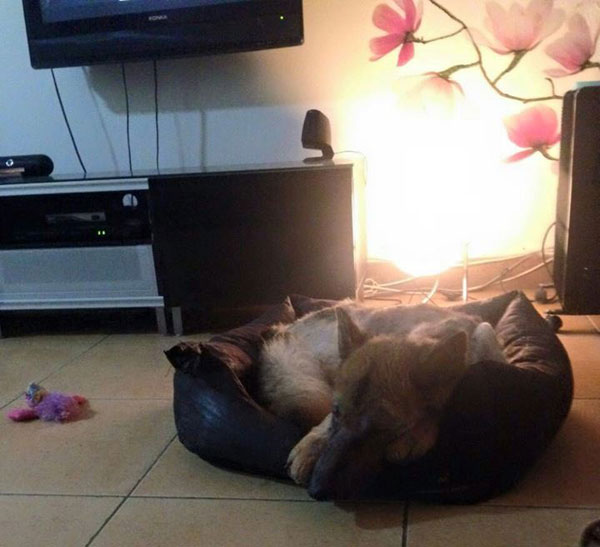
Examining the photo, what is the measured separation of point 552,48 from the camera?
8.20 ft

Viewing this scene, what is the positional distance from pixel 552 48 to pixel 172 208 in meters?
1.53

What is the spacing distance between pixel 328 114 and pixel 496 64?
2.22 ft

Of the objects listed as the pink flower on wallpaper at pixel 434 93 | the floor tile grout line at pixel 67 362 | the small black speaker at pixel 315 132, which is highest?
the pink flower on wallpaper at pixel 434 93

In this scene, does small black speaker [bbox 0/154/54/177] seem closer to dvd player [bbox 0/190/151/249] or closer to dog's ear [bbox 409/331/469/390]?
dvd player [bbox 0/190/151/249]

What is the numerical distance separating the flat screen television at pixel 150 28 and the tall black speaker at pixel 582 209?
1.03 m

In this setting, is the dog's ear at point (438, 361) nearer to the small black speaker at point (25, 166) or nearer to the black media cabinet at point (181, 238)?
the black media cabinet at point (181, 238)

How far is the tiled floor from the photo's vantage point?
1155mm

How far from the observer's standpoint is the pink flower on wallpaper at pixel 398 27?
2488mm

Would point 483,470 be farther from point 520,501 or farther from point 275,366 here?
point 275,366

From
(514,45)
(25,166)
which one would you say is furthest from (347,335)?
(25,166)

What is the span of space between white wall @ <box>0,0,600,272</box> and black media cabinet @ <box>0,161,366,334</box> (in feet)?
1.16

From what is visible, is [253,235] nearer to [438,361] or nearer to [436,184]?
[436,184]

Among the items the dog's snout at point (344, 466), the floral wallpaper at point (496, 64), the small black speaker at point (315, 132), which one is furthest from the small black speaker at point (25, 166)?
the dog's snout at point (344, 466)

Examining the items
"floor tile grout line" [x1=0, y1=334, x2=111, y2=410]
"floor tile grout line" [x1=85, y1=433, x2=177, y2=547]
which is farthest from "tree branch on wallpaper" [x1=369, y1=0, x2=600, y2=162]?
"floor tile grout line" [x1=85, y1=433, x2=177, y2=547]
